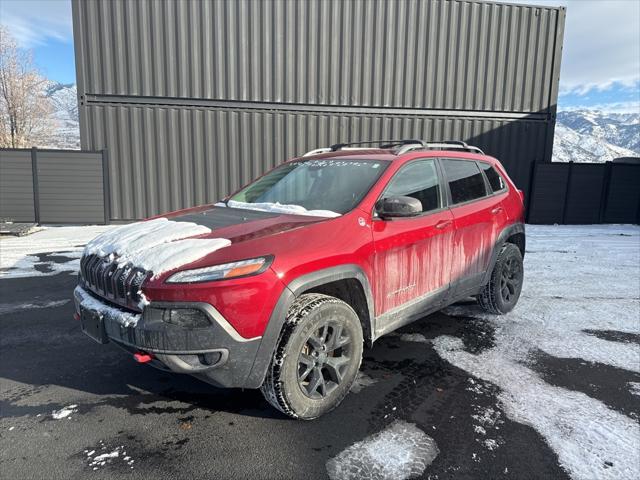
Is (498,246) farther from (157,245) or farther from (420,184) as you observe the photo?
(157,245)

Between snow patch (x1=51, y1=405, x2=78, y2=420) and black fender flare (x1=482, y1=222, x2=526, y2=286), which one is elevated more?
black fender flare (x1=482, y1=222, x2=526, y2=286)

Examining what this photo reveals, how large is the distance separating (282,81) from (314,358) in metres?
9.39

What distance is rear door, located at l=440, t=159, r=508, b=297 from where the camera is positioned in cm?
351

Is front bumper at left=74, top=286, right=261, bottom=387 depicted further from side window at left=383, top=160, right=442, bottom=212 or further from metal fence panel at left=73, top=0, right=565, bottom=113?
metal fence panel at left=73, top=0, right=565, bottom=113

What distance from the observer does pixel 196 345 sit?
6.87 ft

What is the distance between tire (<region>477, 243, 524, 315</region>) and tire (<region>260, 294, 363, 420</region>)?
2029 millimetres

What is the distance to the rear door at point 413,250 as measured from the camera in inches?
111

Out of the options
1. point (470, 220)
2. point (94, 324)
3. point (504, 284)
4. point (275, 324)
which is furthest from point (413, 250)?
point (94, 324)

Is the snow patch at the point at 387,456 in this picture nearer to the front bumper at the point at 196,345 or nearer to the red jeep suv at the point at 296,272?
the red jeep suv at the point at 296,272

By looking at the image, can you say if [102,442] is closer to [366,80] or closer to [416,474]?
[416,474]

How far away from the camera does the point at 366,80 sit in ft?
35.6

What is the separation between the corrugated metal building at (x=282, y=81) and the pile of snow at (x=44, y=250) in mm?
1442

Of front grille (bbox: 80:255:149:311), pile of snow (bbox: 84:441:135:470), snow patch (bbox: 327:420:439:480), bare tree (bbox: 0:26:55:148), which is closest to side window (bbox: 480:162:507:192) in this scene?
snow patch (bbox: 327:420:439:480)

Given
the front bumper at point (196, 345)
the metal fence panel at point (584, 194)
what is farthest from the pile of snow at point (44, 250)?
the metal fence panel at point (584, 194)
